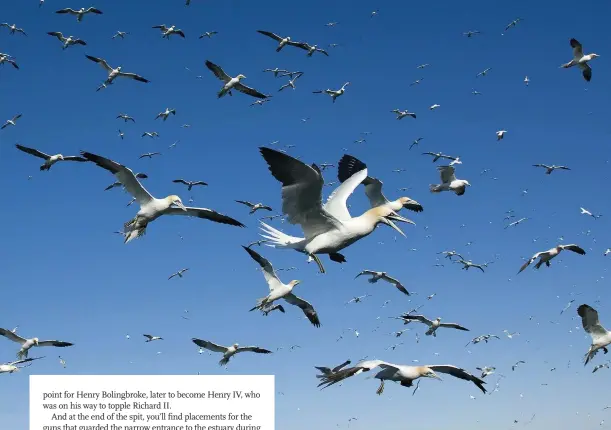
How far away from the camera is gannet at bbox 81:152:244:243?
1875 centimetres

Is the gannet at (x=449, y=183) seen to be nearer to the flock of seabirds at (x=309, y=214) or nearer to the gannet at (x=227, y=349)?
the flock of seabirds at (x=309, y=214)

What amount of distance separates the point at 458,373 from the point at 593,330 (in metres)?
8.29

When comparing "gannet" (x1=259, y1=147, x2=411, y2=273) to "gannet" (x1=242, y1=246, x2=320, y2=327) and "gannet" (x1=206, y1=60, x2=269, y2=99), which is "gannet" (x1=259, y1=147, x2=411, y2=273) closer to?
"gannet" (x1=242, y1=246, x2=320, y2=327)

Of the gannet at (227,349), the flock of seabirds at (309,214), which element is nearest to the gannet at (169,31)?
the flock of seabirds at (309,214)

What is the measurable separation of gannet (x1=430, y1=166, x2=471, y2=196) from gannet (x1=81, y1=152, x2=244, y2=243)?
1027cm

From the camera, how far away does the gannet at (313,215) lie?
1434cm

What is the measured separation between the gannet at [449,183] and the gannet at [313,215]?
449 inches

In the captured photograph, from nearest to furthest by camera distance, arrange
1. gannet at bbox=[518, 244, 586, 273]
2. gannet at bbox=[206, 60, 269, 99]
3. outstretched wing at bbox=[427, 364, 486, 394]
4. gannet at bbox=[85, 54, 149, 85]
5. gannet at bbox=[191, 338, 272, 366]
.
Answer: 1. outstretched wing at bbox=[427, 364, 486, 394]
2. gannet at bbox=[518, 244, 586, 273]
3. gannet at bbox=[191, 338, 272, 366]
4. gannet at bbox=[206, 60, 269, 99]
5. gannet at bbox=[85, 54, 149, 85]

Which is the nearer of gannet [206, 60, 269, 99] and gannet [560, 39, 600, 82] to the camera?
gannet [560, 39, 600, 82]

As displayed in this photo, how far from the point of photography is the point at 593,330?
24609mm

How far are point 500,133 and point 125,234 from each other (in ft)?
56.2

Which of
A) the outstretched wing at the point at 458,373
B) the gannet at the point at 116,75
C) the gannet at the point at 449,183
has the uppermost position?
the gannet at the point at 116,75

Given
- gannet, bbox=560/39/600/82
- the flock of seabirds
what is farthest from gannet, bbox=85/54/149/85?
gannet, bbox=560/39/600/82

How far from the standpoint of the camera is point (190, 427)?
18.5 meters
